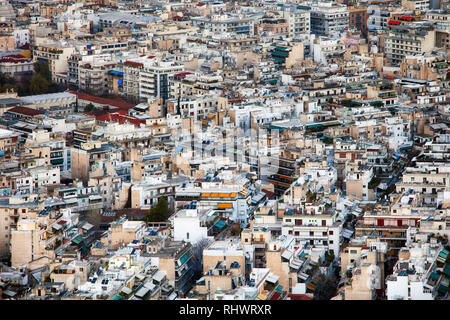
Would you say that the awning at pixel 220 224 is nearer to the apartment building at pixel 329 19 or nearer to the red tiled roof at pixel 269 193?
the red tiled roof at pixel 269 193

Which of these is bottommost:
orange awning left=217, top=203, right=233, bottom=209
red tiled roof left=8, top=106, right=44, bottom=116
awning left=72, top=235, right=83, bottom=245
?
awning left=72, top=235, right=83, bottom=245

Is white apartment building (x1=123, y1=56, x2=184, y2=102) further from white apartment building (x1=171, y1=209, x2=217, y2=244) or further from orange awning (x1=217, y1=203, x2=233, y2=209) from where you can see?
white apartment building (x1=171, y1=209, x2=217, y2=244)

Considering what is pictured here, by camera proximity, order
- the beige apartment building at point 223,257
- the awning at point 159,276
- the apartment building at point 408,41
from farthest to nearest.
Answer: the apartment building at point 408,41, the beige apartment building at point 223,257, the awning at point 159,276

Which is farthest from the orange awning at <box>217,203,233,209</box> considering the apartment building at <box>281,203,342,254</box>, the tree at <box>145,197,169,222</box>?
the apartment building at <box>281,203,342,254</box>

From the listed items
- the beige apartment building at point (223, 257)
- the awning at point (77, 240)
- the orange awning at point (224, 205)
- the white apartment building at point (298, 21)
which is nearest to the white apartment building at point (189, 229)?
the beige apartment building at point (223, 257)

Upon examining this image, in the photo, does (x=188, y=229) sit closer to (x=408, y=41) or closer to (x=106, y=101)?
(x=106, y=101)

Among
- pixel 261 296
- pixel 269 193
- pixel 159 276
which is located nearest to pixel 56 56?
pixel 269 193
